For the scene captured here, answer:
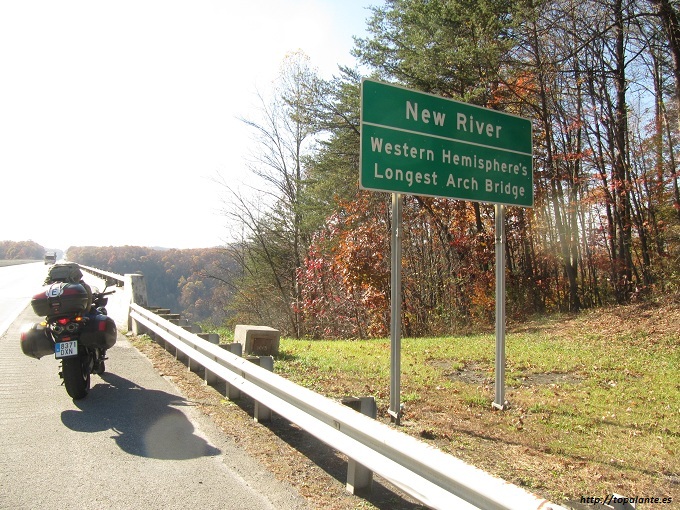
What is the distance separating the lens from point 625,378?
8.61m

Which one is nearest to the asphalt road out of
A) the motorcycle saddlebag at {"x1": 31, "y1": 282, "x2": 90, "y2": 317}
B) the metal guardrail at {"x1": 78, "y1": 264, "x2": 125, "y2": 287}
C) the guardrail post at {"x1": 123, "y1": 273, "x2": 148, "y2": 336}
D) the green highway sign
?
the motorcycle saddlebag at {"x1": 31, "y1": 282, "x2": 90, "y2": 317}

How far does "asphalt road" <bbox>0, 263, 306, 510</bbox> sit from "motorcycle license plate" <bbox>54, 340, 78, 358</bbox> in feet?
1.89

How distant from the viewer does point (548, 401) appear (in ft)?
23.4

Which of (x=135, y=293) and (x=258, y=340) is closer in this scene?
(x=258, y=340)

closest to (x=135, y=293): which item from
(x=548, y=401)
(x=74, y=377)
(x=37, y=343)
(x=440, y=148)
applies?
(x=37, y=343)

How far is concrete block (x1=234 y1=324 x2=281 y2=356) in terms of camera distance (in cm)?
930

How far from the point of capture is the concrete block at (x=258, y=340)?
9.30 m

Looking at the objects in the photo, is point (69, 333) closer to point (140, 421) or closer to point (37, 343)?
point (37, 343)

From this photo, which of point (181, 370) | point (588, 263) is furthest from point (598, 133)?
point (181, 370)

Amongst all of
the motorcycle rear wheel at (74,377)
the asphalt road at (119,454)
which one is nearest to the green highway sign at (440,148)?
the asphalt road at (119,454)

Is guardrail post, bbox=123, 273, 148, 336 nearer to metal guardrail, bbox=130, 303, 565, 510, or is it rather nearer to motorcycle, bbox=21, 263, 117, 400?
motorcycle, bbox=21, 263, 117, 400

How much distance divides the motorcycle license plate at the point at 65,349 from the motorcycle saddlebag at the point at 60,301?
0.37 m

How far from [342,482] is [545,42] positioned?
18.4m

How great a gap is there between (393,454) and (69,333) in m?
4.53
